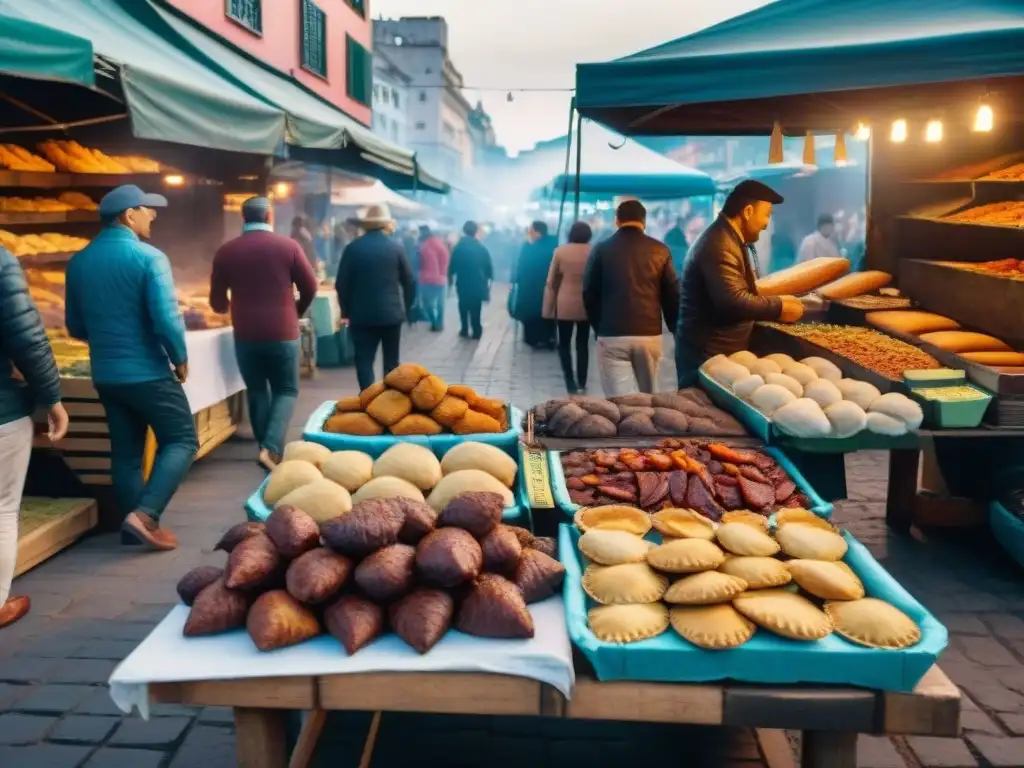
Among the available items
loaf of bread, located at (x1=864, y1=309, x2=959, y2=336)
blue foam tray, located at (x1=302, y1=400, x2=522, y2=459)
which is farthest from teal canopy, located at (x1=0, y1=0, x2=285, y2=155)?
loaf of bread, located at (x1=864, y1=309, x2=959, y2=336)

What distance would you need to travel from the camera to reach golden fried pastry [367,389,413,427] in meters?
4.36

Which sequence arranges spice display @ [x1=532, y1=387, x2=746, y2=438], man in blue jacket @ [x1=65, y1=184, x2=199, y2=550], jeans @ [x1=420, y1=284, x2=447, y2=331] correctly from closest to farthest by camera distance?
spice display @ [x1=532, y1=387, x2=746, y2=438] < man in blue jacket @ [x1=65, y1=184, x2=199, y2=550] < jeans @ [x1=420, y1=284, x2=447, y2=331]

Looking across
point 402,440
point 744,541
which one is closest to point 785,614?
point 744,541

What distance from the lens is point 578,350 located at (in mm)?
11203

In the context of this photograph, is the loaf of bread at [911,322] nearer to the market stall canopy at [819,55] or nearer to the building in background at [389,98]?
the market stall canopy at [819,55]

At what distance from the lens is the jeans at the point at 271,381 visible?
294 inches

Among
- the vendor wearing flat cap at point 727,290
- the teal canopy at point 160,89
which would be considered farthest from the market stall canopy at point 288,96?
the vendor wearing flat cap at point 727,290

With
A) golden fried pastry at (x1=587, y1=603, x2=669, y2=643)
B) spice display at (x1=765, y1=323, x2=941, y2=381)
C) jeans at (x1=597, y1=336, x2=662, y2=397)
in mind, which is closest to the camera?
golden fried pastry at (x1=587, y1=603, x2=669, y2=643)

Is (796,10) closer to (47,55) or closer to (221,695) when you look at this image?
(47,55)

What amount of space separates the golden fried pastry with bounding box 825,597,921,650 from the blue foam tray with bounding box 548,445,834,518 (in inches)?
39.0

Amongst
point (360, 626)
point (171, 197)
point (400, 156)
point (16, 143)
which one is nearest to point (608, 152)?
A: point (400, 156)

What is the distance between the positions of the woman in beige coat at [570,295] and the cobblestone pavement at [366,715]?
4.73 m

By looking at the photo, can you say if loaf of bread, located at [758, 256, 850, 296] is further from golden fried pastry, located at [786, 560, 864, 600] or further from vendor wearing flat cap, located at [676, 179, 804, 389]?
golden fried pastry, located at [786, 560, 864, 600]

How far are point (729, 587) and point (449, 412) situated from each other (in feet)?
6.48
